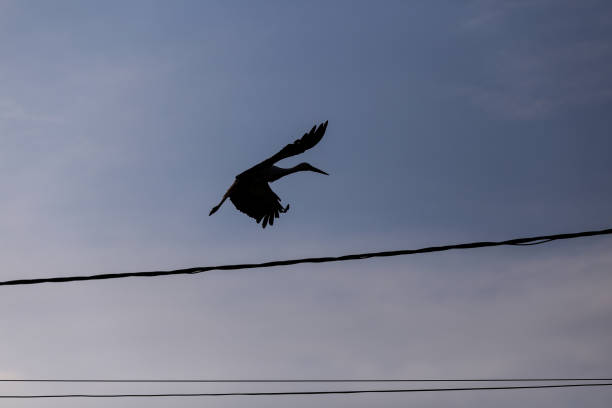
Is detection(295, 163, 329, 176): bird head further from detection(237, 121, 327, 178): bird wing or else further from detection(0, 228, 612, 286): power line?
detection(0, 228, 612, 286): power line

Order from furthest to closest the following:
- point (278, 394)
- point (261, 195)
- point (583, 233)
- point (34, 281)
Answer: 1. point (261, 195)
2. point (278, 394)
3. point (34, 281)
4. point (583, 233)

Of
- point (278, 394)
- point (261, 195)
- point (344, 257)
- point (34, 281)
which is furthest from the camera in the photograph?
point (261, 195)

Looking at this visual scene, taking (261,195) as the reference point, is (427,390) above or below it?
below

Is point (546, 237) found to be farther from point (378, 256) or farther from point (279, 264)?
point (279, 264)

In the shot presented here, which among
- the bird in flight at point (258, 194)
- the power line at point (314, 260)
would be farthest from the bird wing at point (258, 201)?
the power line at point (314, 260)

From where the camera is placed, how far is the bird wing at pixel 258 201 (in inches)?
498

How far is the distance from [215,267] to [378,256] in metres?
1.66

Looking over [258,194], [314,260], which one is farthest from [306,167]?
[314,260]

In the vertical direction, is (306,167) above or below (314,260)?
above

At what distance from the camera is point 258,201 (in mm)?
12734

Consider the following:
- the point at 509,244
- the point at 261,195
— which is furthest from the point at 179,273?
the point at 261,195

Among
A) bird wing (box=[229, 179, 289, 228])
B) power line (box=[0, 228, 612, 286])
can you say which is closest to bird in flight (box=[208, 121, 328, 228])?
bird wing (box=[229, 179, 289, 228])

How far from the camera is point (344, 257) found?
7914 mm

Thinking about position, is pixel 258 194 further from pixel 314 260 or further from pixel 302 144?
→ pixel 314 260
